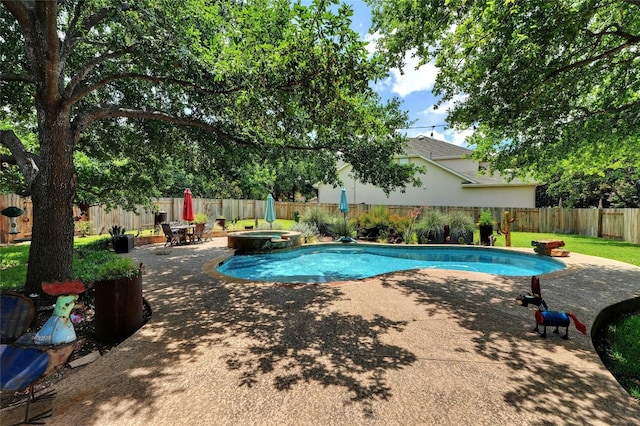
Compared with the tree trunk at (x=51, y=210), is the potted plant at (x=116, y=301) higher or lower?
lower

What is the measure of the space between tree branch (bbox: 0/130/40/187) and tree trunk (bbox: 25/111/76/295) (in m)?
0.20

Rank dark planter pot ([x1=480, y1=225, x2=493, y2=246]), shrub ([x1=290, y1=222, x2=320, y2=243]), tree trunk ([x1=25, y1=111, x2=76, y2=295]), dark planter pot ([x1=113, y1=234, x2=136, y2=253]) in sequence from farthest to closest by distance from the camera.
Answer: shrub ([x1=290, y1=222, x2=320, y2=243]) → dark planter pot ([x1=480, y1=225, x2=493, y2=246]) → dark planter pot ([x1=113, y1=234, x2=136, y2=253]) → tree trunk ([x1=25, y1=111, x2=76, y2=295])

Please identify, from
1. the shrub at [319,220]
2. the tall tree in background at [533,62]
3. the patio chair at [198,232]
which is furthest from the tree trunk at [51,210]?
the shrub at [319,220]

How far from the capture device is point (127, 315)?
3.94 m

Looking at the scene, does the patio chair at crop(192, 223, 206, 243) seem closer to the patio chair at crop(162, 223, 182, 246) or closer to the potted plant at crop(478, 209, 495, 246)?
the patio chair at crop(162, 223, 182, 246)

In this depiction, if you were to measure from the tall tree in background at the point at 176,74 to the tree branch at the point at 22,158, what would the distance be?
2cm

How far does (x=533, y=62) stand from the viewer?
5.13 metres

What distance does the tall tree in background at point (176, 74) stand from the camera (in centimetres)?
430

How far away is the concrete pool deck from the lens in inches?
94.9

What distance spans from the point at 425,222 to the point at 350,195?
11956 millimetres

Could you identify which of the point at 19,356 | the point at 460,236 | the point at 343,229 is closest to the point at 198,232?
the point at 343,229

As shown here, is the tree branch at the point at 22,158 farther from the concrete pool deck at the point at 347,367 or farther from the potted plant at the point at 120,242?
the potted plant at the point at 120,242

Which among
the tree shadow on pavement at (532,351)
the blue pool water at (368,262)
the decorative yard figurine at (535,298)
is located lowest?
the blue pool water at (368,262)

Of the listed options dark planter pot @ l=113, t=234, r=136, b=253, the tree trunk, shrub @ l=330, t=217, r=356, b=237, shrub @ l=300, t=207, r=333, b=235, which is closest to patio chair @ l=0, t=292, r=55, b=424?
the tree trunk
